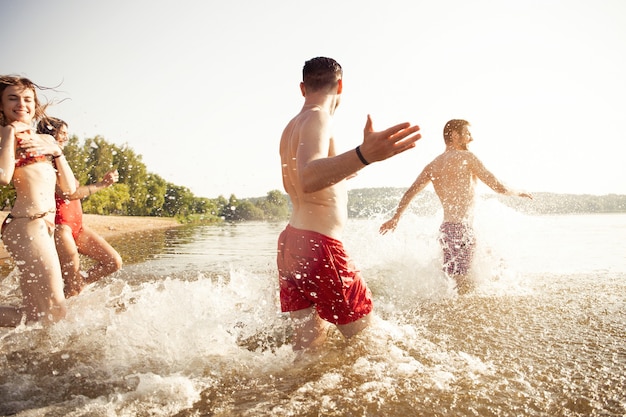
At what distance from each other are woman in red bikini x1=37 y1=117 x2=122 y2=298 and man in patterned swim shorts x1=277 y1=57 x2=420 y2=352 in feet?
8.70

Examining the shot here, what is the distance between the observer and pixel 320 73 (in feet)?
8.91

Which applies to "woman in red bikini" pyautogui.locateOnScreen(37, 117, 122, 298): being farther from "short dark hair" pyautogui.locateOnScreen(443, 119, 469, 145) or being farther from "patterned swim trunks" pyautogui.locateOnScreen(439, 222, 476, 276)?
"short dark hair" pyautogui.locateOnScreen(443, 119, 469, 145)

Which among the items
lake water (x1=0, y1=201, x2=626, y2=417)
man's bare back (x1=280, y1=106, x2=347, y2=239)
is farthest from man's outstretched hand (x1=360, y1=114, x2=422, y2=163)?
lake water (x1=0, y1=201, x2=626, y2=417)

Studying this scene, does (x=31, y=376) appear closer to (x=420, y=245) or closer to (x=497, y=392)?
(x=497, y=392)

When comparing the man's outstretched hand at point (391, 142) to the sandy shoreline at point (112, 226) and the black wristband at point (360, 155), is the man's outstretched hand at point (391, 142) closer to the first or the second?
the black wristband at point (360, 155)

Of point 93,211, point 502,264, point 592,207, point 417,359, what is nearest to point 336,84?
point 417,359

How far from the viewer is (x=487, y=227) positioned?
6836 mm

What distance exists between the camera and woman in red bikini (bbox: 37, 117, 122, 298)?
14.2 feet

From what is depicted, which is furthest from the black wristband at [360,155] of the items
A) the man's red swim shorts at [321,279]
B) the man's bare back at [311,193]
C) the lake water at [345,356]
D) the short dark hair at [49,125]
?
the short dark hair at [49,125]

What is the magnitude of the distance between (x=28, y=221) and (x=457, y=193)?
4323mm

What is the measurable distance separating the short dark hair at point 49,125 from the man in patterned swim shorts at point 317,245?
9.33 feet

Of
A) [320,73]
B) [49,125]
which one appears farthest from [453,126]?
[49,125]

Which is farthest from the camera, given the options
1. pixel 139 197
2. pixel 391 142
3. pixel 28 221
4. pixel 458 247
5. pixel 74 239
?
pixel 139 197

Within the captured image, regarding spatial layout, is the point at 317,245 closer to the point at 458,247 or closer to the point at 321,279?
the point at 321,279
